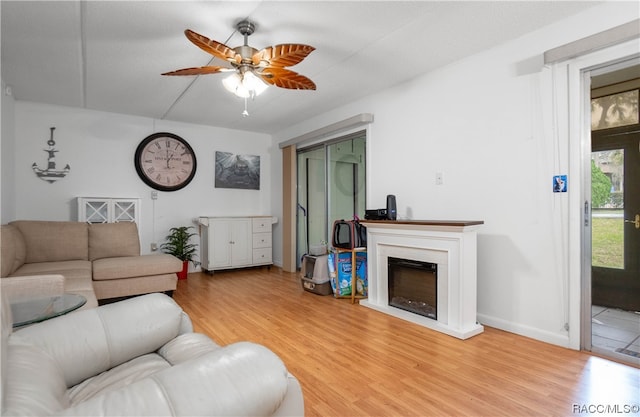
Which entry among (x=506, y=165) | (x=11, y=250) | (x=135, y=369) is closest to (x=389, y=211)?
(x=506, y=165)

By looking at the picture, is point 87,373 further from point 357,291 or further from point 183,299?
point 357,291

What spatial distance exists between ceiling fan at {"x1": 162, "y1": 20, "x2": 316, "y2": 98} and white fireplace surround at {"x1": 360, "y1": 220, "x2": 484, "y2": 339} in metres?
1.65

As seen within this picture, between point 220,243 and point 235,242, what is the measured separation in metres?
0.25

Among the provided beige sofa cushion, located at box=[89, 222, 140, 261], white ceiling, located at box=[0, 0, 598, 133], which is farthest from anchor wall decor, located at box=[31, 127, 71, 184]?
beige sofa cushion, located at box=[89, 222, 140, 261]

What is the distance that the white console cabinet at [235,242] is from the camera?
5256 mm

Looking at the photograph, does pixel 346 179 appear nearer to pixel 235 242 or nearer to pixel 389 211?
pixel 389 211

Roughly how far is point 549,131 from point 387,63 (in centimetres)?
152

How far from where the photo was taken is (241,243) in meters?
5.54

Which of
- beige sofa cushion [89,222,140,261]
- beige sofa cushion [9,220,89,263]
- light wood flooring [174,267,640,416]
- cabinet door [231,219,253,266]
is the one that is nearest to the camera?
light wood flooring [174,267,640,416]

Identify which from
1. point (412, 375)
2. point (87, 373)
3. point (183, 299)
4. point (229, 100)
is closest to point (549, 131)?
point (412, 375)

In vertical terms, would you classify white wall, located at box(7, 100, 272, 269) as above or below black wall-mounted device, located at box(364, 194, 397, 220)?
above

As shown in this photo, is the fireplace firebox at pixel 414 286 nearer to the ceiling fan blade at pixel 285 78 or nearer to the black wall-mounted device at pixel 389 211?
the black wall-mounted device at pixel 389 211

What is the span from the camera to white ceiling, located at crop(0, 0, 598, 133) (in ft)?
7.58

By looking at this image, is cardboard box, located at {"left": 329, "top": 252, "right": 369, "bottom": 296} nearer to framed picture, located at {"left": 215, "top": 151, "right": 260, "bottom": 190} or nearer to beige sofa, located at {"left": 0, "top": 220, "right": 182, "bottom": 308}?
beige sofa, located at {"left": 0, "top": 220, "right": 182, "bottom": 308}
